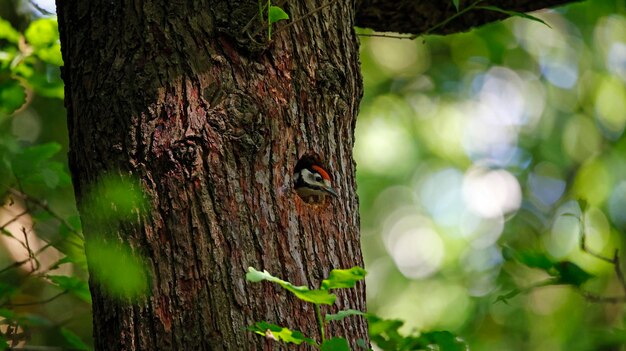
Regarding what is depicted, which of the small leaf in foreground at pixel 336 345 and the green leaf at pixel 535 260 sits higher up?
the green leaf at pixel 535 260

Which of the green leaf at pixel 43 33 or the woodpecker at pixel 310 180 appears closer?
the woodpecker at pixel 310 180

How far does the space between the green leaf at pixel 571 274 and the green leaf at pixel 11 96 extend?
8.51 feet

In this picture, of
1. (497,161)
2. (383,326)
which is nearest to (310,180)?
(383,326)

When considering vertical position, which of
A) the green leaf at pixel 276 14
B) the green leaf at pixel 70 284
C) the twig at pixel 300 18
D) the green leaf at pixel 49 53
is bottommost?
the green leaf at pixel 70 284

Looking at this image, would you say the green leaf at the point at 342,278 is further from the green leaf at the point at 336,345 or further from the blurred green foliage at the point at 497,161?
the blurred green foliage at the point at 497,161

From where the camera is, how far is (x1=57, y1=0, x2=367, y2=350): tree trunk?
2.23 meters

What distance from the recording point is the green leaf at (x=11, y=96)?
11.8ft

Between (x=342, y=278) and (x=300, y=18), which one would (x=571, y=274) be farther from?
(x=300, y=18)

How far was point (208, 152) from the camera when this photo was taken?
91.0 inches

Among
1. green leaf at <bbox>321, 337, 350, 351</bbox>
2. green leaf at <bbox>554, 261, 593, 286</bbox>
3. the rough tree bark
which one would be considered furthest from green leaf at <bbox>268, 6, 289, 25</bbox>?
green leaf at <bbox>554, 261, 593, 286</bbox>

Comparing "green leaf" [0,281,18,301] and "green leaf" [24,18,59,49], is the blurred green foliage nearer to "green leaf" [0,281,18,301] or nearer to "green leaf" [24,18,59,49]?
"green leaf" [24,18,59,49]

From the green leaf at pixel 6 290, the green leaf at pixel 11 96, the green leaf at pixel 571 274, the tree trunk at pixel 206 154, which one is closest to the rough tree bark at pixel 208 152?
the tree trunk at pixel 206 154

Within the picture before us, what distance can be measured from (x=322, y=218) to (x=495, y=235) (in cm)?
1064

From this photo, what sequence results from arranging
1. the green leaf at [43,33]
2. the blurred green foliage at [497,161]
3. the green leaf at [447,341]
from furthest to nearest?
the blurred green foliage at [497,161]
the green leaf at [43,33]
the green leaf at [447,341]
